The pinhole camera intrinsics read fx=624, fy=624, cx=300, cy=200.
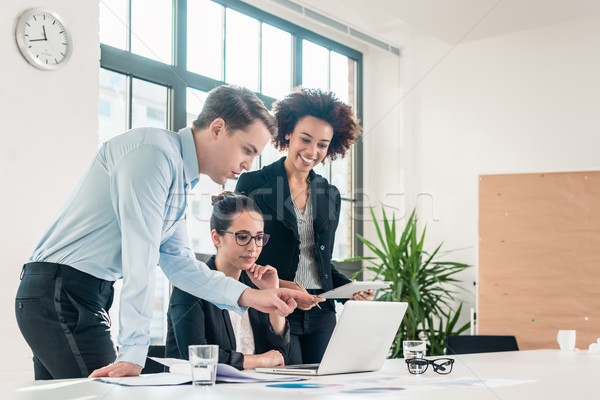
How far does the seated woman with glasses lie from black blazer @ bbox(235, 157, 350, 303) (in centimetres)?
12

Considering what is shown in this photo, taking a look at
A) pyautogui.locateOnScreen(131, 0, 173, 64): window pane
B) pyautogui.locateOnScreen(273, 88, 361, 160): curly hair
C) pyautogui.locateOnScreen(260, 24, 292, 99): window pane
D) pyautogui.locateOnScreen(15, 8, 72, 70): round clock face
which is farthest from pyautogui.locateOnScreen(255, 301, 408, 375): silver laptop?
pyautogui.locateOnScreen(260, 24, 292, 99): window pane

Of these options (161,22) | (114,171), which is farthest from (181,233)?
(161,22)

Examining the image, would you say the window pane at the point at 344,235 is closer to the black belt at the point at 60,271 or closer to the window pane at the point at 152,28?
the window pane at the point at 152,28

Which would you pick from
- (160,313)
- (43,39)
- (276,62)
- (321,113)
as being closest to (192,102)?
(276,62)

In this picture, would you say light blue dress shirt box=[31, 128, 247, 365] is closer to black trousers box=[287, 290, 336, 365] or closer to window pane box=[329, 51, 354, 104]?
black trousers box=[287, 290, 336, 365]

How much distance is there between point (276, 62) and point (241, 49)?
1.40 feet

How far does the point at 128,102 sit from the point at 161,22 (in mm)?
561

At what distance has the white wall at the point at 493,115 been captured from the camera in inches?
179

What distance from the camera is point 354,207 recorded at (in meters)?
5.33

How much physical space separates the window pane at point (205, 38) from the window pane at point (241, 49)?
0.07 metres

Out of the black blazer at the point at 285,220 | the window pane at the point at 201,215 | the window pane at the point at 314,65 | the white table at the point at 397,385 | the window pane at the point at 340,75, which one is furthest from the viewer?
the window pane at the point at 340,75

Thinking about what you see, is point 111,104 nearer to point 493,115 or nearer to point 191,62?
point 191,62

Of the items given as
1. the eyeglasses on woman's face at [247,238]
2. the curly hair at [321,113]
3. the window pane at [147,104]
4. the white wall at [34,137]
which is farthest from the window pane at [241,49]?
the eyeglasses on woman's face at [247,238]

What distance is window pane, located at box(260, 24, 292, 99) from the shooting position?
177 inches
